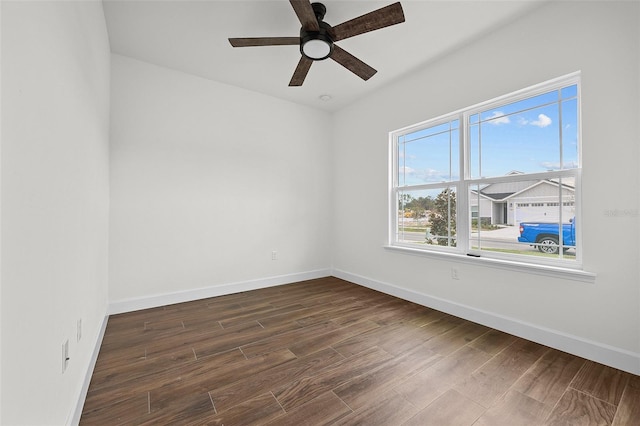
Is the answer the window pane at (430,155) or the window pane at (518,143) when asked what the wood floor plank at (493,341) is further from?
the window pane at (430,155)

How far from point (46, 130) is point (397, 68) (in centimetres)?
322

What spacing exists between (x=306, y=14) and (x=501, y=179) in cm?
226

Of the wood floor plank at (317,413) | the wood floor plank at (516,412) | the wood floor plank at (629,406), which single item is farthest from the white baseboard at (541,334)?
the wood floor plank at (317,413)

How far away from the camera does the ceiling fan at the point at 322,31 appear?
73.5 inches

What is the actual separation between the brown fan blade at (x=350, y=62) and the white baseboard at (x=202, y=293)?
2884 mm

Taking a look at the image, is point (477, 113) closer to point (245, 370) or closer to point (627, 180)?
point (627, 180)

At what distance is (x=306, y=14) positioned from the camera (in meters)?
1.90

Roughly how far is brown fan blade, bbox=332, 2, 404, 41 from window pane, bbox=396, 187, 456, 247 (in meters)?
1.89

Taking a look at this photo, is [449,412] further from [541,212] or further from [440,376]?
[541,212]

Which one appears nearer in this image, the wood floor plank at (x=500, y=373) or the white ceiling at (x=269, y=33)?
the wood floor plank at (x=500, y=373)

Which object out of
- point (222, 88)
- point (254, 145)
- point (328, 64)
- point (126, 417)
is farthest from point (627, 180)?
point (222, 88)

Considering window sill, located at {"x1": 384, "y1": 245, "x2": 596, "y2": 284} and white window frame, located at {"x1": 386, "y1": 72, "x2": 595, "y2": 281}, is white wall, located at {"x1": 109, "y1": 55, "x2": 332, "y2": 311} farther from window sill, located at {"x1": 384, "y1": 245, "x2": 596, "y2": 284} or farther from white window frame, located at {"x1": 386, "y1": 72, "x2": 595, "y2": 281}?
window sill, located at {"x1": 384, "y1": 245, "x2": 596, "y2": 284}

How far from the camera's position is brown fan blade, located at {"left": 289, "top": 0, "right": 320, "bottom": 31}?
1.81 meters

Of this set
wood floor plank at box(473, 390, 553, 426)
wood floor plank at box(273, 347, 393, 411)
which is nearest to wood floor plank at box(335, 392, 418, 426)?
wood floor plank at box(273, 347, 393, 411)
